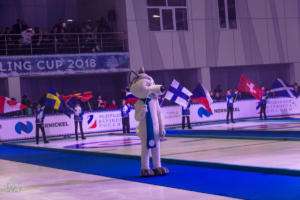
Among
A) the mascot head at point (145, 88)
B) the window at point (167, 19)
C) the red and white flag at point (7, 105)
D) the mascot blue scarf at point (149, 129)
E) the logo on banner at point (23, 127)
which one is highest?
the window at point (167, 19)

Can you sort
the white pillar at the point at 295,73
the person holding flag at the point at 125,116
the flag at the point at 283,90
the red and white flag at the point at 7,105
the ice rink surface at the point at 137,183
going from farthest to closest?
1. the white pillar at the point at 295,73
2. the flag at the point at 283,90
3. the person holding flag at the point at 125,116
4. the red and white flag at the point at 7,105
5. the ice rink surface at the point at 137,183

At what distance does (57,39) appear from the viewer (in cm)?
2895

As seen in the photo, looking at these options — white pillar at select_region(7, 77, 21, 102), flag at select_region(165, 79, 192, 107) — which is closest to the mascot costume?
flag at select_region(165, 79, 192, 107)

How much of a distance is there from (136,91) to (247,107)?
2091 centimetres

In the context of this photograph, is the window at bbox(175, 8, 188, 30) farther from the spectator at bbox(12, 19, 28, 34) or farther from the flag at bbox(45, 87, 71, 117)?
the flag at bbox(45, 87, 71, 117)

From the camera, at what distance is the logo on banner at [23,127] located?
25.0m

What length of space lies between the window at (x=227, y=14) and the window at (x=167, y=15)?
9.01 ft

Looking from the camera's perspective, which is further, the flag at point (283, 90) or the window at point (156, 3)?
the window at point (156, 3)

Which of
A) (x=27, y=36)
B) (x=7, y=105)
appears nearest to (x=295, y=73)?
(x=27, y=36)

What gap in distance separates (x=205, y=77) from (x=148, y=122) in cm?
2386

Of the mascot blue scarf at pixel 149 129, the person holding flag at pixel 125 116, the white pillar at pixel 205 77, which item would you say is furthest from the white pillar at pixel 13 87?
the mascot blue scarf at pixel 149 129

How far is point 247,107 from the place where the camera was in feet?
101

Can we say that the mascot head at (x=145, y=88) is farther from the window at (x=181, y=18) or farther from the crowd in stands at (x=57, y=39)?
the window at (x=181, y=18)

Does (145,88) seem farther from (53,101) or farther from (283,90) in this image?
(283,90)
